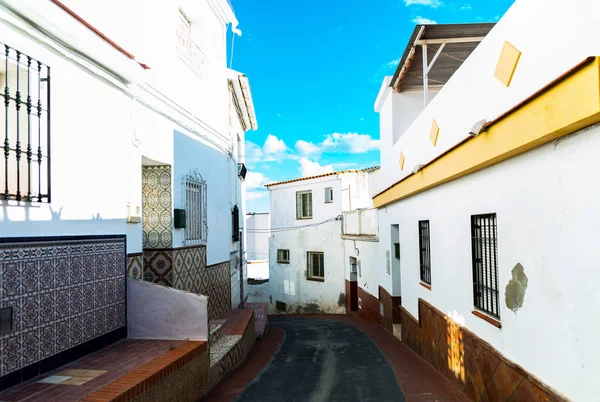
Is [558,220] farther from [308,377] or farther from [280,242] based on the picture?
[280,242]

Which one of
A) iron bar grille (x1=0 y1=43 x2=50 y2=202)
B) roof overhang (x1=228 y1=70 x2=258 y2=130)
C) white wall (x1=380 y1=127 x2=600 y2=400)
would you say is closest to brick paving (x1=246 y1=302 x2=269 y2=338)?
white wall (x1=380 y1=127 x2=600 y2=400)

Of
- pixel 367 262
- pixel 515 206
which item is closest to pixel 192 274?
pixel 515 206

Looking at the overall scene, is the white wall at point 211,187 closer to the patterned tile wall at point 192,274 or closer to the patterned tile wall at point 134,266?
the patterned tile wall at point 192,274

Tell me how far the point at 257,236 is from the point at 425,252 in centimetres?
3005

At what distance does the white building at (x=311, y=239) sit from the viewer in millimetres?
21219

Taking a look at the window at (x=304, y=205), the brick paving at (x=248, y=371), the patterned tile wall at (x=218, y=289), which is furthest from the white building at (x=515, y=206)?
the window at (x=304, y=205)

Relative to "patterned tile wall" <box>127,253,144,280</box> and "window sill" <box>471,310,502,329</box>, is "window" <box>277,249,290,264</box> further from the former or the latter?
"window sill" <box>471,310,502,329</box>

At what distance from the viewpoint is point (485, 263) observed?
5.74m

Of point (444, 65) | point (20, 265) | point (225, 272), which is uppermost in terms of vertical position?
point (444, 65)

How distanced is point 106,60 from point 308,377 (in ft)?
17.8

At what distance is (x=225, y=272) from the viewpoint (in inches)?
408

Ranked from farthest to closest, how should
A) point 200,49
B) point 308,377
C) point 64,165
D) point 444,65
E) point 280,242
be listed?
point 280,242 → point 444,65 → point 200,49 → point 308,377 → point 64,165

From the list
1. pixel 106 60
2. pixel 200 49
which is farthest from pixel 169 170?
pixel 200 49

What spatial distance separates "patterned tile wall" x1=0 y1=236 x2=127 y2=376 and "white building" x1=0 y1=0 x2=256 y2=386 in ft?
0.05
